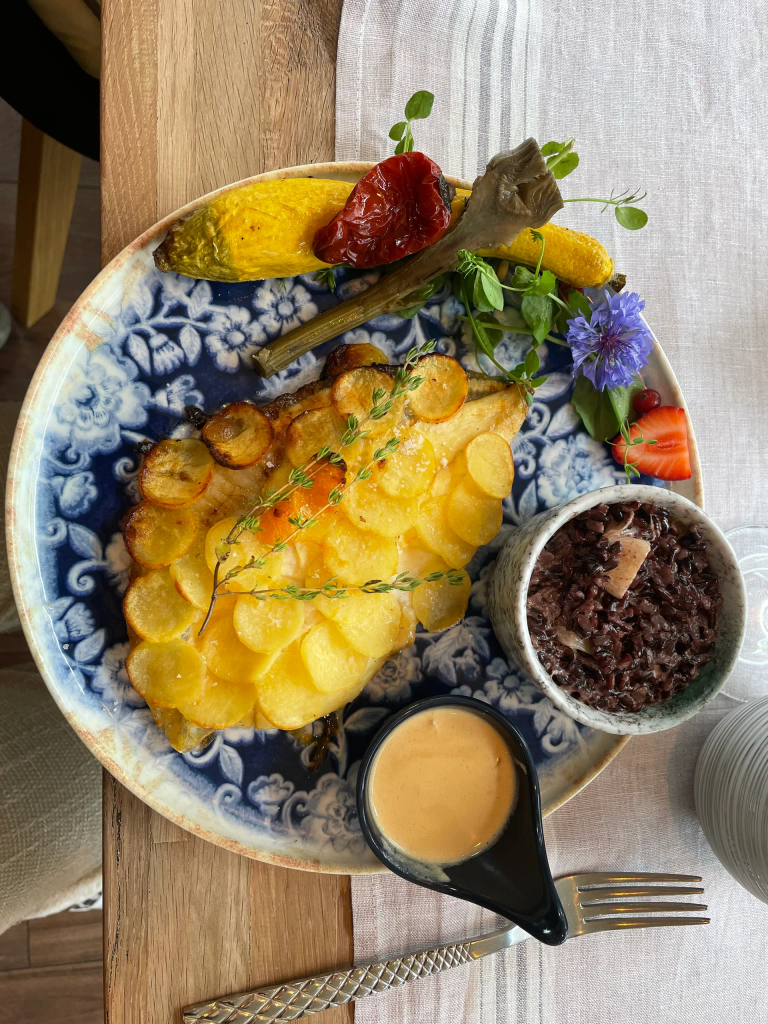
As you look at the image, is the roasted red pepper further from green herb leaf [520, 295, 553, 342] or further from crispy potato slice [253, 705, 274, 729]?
crispy potato slice [253, 705, 274, 729]

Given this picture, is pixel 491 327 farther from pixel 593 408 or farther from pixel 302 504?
pixel 302 504

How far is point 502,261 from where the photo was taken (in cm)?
129

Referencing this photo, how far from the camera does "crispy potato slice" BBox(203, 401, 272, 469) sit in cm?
120

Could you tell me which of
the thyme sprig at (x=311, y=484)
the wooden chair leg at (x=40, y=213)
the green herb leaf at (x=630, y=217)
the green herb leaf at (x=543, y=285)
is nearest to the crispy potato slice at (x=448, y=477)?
the thyme sprig at (x=311, y=484)

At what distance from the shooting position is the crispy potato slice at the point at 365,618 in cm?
119

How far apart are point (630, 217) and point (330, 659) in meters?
0.98

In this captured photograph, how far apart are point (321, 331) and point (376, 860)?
0.94m

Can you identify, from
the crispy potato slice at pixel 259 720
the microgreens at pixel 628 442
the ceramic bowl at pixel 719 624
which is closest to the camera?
the ceramic bowl at pixel 719 624

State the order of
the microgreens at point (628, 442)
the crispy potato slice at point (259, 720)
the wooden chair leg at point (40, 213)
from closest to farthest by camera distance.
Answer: the crispy potato slice at point (259, 720)
the microgreens at point (628, 442)
the wooden chair leg at point (40, 213)

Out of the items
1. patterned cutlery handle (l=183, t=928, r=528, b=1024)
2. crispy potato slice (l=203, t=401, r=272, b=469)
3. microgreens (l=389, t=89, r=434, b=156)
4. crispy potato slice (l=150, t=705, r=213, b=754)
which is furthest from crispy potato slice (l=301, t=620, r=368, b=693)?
microgreens (l=389, t=89, r=434, b=156)

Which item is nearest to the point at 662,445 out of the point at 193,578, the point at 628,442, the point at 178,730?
the point at 628,442

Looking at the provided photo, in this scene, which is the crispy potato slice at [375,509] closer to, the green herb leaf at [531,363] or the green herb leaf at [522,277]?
the green herb leaf at [531,363]

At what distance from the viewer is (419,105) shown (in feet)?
4.11

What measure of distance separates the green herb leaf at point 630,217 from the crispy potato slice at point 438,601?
2.38ft
